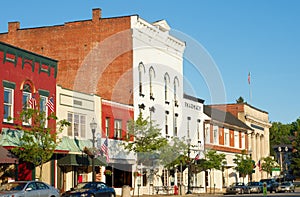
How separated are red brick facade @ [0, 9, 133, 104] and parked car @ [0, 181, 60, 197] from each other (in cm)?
2261

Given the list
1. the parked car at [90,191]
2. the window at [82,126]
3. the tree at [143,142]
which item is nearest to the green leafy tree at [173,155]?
the tree at [143,142]

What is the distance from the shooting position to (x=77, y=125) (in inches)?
1631

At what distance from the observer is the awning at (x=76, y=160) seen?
124ft

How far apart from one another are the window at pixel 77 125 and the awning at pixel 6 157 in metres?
9.02

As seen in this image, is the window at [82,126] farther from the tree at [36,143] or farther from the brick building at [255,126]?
the brick building at [255,126]

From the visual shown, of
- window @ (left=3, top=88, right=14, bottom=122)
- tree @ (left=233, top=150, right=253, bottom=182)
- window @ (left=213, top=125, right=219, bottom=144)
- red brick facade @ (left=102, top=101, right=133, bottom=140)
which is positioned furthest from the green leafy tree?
tree @ (left=233, top=150, right=253, bottom=182)

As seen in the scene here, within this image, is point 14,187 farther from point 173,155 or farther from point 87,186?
point 173,155

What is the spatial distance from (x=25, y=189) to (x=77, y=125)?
51.4 ft

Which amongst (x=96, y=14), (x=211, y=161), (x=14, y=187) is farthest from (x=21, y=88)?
(x=211, y=161)

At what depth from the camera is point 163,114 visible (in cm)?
5484

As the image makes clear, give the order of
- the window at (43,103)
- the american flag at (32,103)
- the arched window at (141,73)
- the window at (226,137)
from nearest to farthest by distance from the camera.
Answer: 1. the american flag at (32,103)
2. the window at (43,103)
3. the arched window at (141,73)
4. the window at (226,137)

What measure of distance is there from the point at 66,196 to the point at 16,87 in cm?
774

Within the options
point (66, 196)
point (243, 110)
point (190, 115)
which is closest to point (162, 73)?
point (190, 115)

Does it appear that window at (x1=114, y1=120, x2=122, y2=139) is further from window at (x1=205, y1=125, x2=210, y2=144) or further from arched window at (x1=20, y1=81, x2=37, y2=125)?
window at (x1=205, y1=125, x2=210, y2=144)
